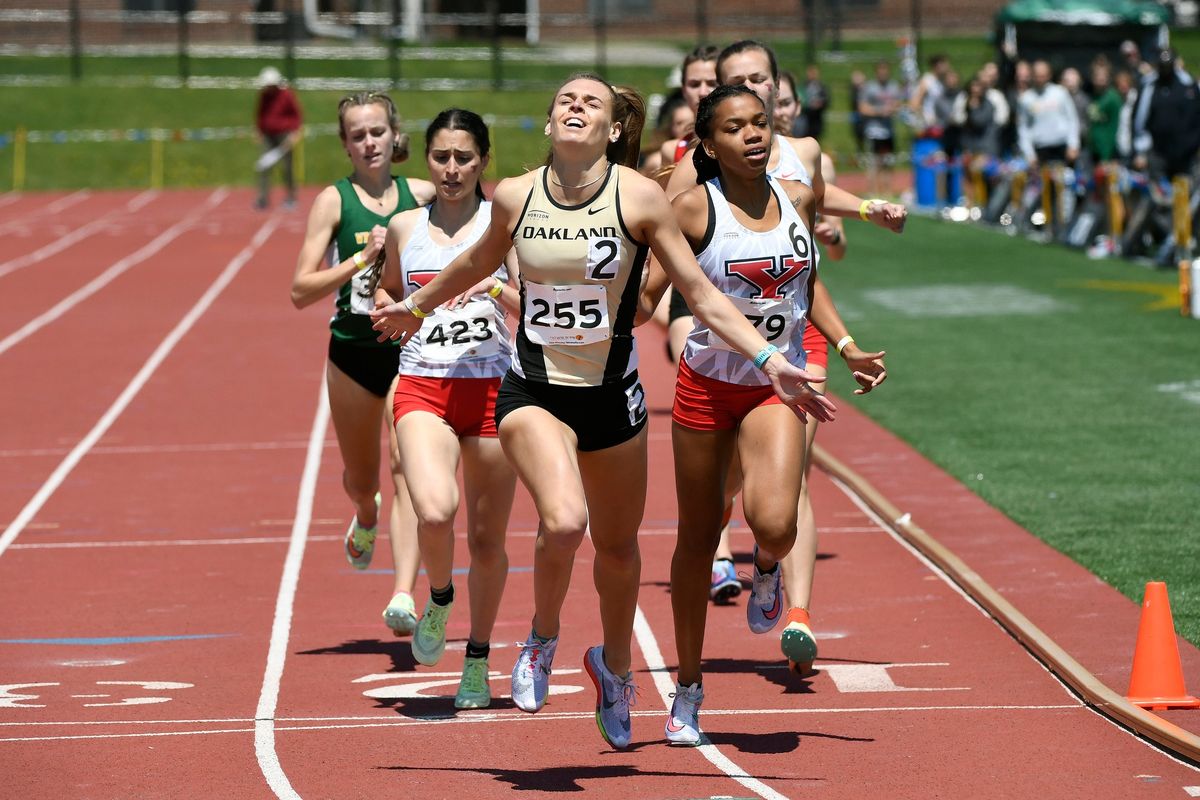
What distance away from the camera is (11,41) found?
49062mm

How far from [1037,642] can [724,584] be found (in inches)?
70.2

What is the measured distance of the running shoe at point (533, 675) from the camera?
6.71 meters

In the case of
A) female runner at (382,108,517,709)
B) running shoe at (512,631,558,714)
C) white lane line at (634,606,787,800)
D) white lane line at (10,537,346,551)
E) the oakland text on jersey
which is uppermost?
the oakland text on jersey

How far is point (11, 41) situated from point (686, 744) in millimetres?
46046

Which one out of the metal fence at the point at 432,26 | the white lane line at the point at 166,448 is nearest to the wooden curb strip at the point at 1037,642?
the white lane line at the point at 166,448

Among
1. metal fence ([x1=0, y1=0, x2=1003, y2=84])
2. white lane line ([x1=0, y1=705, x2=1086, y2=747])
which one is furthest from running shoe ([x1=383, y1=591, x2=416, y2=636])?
metal fence ([x1=0, y1=0, x2=1003, y2=84])

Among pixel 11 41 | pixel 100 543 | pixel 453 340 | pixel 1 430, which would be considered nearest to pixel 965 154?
pixel 1 430

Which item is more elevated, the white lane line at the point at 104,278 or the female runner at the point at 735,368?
the female runner at the point at 735,368

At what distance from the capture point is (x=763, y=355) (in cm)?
624

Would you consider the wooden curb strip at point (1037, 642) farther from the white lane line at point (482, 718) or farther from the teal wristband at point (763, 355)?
the teal wristband at point (763, 355)

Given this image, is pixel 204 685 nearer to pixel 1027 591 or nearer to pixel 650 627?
pixel 650 627

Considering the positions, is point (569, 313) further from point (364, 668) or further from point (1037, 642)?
point (1037, 642)

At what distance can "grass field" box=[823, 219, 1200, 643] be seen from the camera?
34.9ft

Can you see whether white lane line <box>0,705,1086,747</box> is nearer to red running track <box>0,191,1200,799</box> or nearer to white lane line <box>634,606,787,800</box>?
red running track <box>0,191,1200,799</box>
